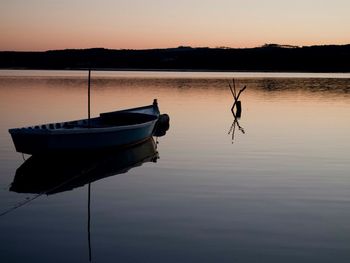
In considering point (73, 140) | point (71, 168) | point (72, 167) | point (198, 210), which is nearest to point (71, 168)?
point (71, 168)

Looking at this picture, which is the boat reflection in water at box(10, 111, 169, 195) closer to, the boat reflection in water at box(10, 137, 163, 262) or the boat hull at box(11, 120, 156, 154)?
the boat reflection in water at box(10, 137, 163, 262)

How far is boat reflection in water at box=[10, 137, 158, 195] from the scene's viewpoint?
59.9ft

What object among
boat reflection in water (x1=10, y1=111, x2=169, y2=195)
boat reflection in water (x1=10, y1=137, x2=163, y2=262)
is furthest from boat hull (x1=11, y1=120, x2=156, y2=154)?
boat reflection in water (x1=10, y1=137, x2=163, y2=262)

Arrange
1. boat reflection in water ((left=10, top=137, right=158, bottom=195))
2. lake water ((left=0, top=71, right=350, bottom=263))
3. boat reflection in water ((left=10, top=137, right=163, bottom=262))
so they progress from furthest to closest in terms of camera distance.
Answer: boat reflection in water ((left=10, top=137, right=158, bottom=195)) < boat reflection in water ((left=10, top=137, right=163, bottom=262)) < lake water ((left=0, top=71, right=350, bottom=263))

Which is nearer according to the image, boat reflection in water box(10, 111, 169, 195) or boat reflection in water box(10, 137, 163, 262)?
boat reflection in water box(10, 137, 163, 262)

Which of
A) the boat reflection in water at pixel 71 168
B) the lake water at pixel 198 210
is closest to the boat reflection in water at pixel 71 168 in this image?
the boat reflection in water at pixel 71 168

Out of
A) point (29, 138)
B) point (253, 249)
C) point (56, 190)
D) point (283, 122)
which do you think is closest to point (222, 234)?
point (253, 249)

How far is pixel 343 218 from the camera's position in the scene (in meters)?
13.7

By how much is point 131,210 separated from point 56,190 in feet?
12.9

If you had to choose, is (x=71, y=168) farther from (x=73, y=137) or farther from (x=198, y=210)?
(x=198, y=210)

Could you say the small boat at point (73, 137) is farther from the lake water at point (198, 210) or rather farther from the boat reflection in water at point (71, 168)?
the lake water at point (198, 210)

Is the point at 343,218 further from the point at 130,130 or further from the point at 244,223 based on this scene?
the point at 130,130

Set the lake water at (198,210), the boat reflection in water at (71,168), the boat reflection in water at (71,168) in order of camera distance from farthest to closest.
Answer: the boat reflection in water at (71,168) → the boat reflection in water at (71,168) → the lake water at (198,210)

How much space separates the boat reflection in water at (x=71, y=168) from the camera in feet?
59.9
